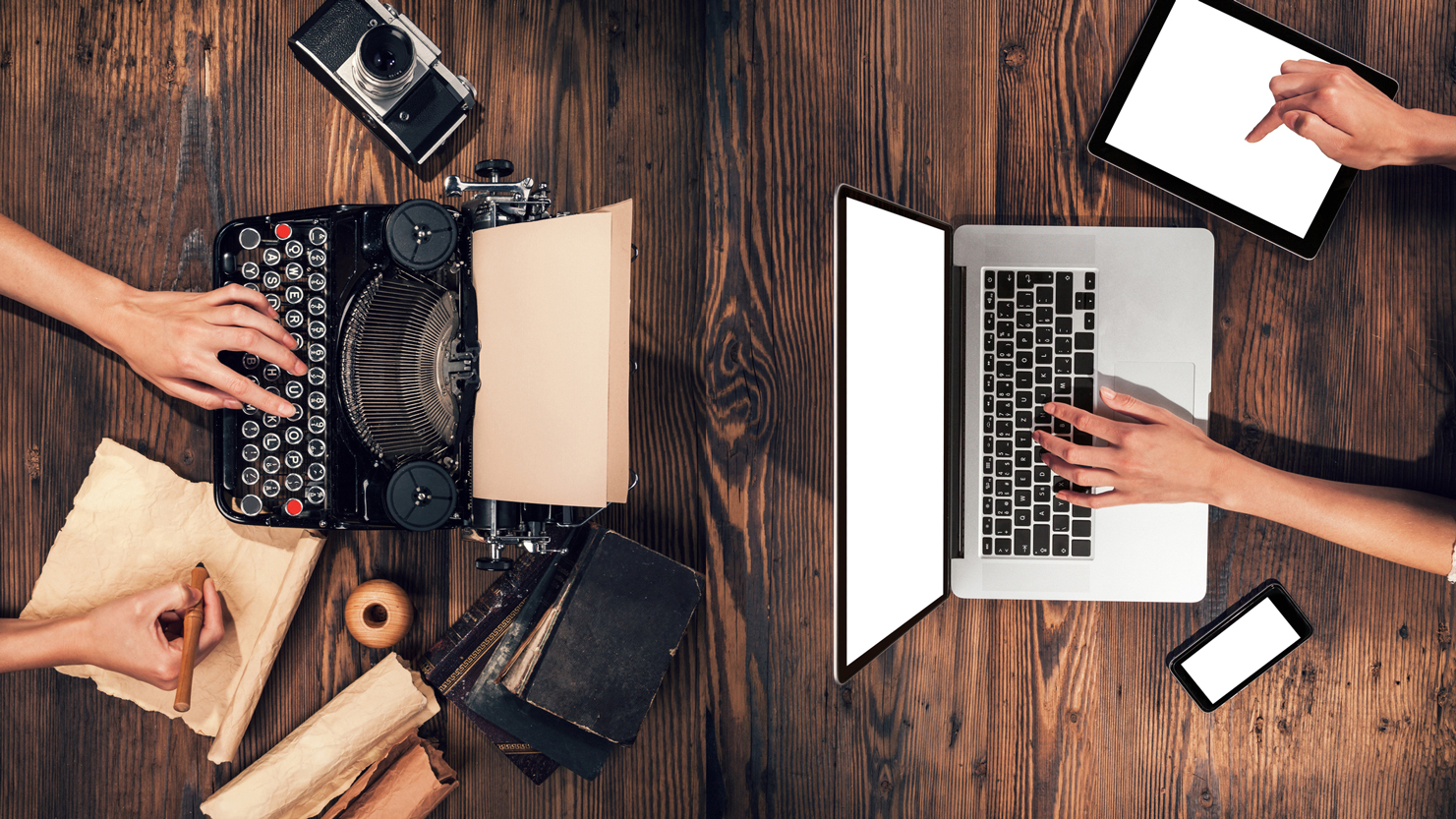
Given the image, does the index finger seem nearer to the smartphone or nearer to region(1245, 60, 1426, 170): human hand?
the smartphone

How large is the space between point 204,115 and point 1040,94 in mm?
1409

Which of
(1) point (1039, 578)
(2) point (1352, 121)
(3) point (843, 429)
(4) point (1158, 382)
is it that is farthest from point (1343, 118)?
(3) point (843, 429)

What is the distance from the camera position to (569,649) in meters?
1.20

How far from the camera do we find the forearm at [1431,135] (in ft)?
3.88

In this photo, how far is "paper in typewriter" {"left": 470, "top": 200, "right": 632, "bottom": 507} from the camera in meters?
0.95

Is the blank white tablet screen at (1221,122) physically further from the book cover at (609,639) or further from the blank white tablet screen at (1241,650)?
the book cover at (609,639)

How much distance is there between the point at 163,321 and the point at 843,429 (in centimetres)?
102

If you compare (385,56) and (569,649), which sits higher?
(385,56)

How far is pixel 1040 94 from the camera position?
128cm

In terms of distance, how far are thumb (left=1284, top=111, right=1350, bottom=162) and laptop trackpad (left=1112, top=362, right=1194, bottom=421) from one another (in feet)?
1.24

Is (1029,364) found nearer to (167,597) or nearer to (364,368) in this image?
(364,368)

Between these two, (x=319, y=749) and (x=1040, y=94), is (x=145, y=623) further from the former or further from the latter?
(x=1040, y=94)

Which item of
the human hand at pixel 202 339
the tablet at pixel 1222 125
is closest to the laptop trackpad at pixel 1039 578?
the tablet at pixel 1222 125

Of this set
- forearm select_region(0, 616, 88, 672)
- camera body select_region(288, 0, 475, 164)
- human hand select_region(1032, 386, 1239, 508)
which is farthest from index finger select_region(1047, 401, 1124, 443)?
forearm select_region(0, 616, 88, 672)
